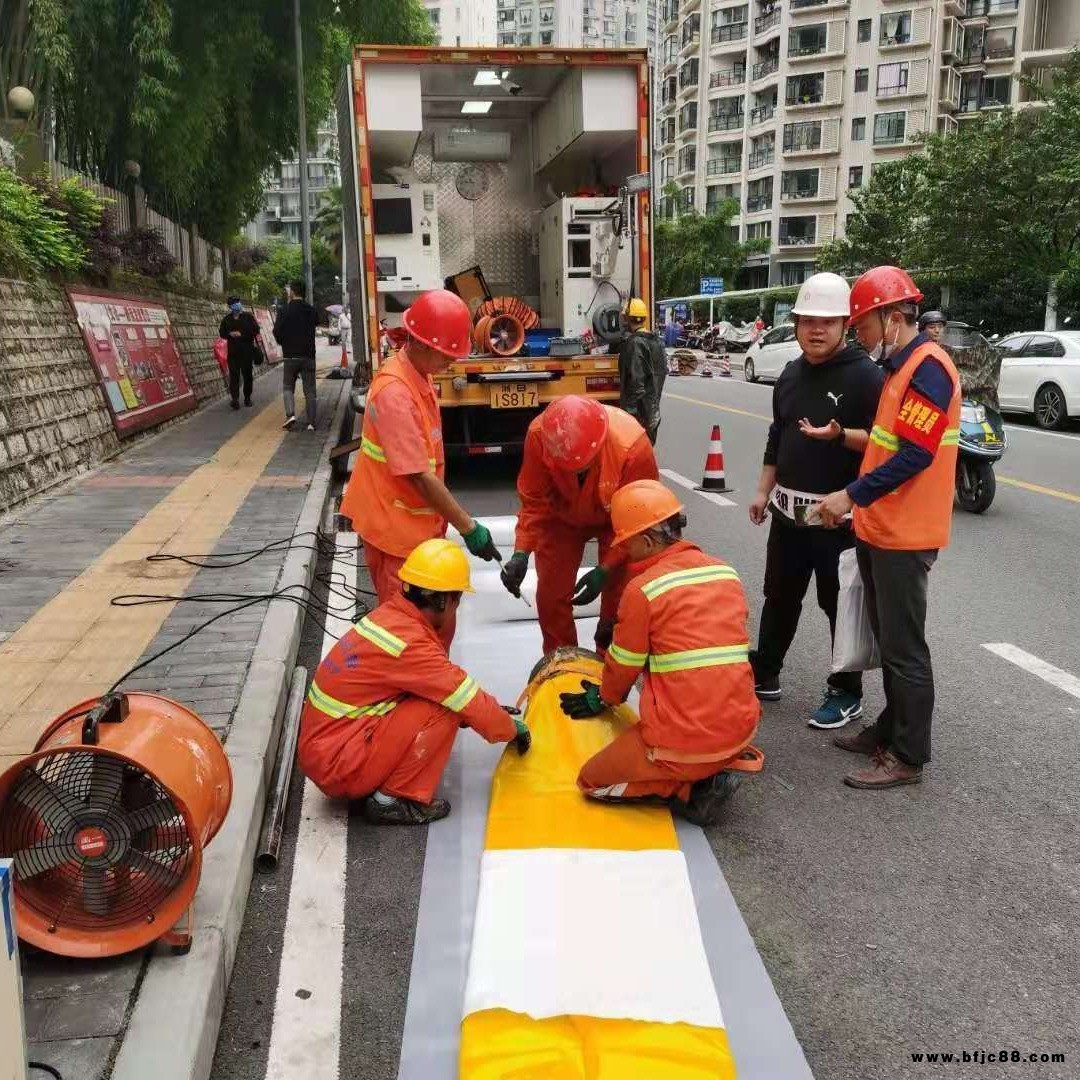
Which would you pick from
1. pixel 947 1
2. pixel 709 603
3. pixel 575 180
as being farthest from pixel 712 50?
pixel 709 603

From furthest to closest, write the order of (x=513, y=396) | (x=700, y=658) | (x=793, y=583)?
(x=513, y=396) < (x=793, y=583) < (x=700, y=658)

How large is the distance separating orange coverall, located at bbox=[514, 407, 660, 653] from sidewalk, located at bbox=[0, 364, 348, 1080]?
4.07 feet

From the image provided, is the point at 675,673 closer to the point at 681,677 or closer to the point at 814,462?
the point at 681,677

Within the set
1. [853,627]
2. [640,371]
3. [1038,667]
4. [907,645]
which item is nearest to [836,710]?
[853,627]

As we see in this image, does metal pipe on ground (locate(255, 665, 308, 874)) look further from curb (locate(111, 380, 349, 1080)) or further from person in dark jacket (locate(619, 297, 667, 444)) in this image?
person in dark jacket (locate(619, 297, 667, 444))

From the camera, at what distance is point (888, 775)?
12.8 feet

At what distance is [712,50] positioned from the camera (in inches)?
2571

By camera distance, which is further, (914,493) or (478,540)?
(478,540)

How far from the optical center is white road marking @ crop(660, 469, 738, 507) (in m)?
9.54

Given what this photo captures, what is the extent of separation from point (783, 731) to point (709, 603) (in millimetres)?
1247

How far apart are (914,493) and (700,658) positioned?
108 centimetres

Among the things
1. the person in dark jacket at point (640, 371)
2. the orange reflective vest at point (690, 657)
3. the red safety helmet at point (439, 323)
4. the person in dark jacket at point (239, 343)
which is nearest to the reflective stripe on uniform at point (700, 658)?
the orange reflective vest at point (690, 657)

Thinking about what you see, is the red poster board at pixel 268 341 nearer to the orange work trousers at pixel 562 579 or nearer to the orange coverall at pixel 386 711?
the orange work trousers at pixel 562 579

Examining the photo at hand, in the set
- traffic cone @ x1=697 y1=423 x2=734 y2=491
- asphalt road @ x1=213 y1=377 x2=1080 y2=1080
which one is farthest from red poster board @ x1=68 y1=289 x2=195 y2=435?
asphalt road @ x1=213 y1=377 x2=1080 y2=1080
